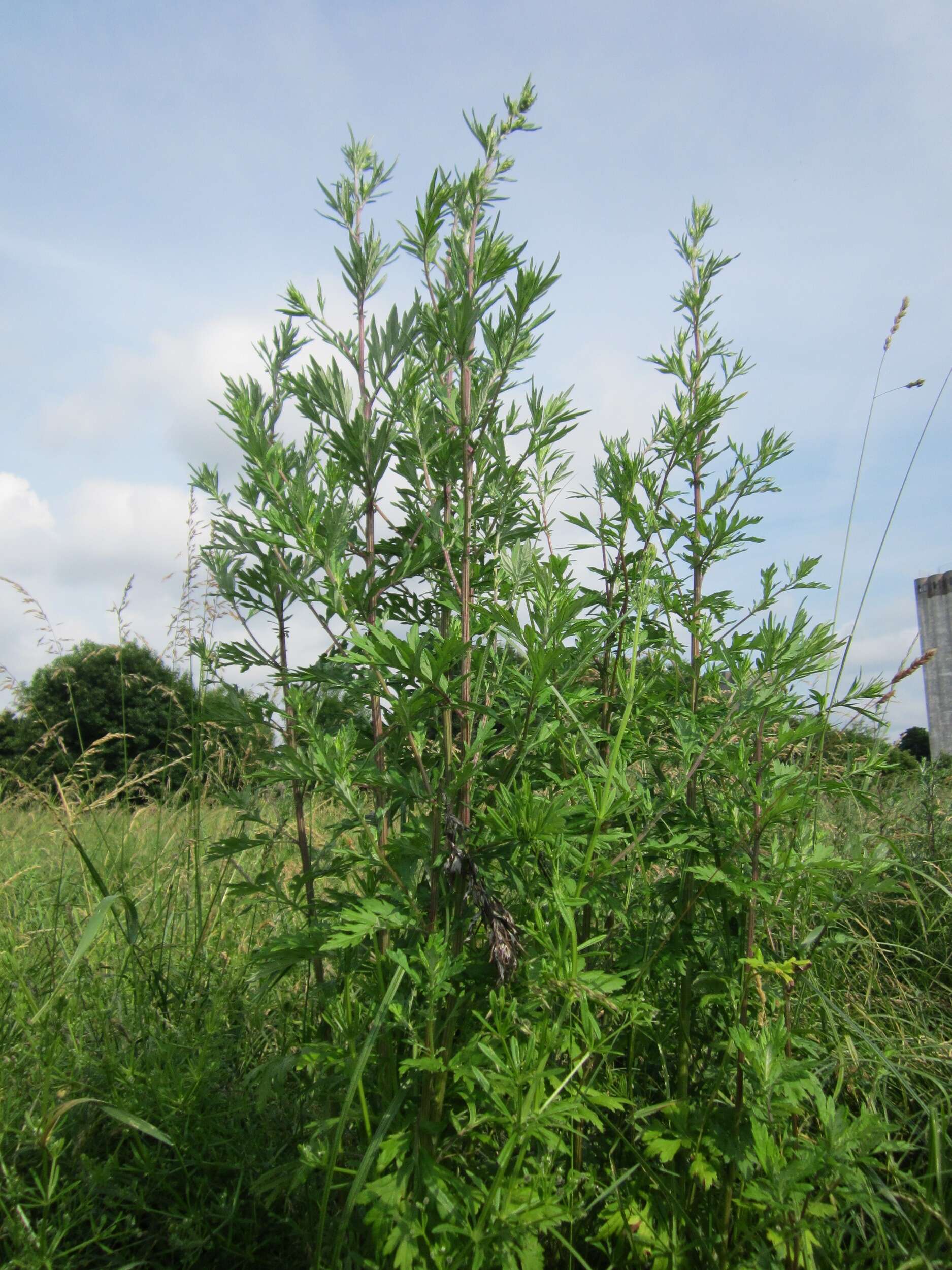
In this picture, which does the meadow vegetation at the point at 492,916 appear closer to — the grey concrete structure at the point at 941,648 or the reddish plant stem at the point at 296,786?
the reddish plant stem at the point at 296,786

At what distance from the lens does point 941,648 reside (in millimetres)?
19266

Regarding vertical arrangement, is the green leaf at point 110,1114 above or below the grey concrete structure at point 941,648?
below

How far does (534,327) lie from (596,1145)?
1843 millimetres

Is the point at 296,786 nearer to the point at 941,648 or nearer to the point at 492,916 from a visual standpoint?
the point at 492,916

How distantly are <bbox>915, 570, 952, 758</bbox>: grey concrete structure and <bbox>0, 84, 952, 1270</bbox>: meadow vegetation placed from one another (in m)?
19.6

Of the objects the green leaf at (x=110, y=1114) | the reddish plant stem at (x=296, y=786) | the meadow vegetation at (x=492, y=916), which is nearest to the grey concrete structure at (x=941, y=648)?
the meadow vegetation at (x=492, y=916)

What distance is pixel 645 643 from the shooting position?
6.73 ft

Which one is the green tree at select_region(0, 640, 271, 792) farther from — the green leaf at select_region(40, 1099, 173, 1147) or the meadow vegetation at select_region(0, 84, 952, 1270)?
the green leaf at select_region(40, 1099, 173, 1147)

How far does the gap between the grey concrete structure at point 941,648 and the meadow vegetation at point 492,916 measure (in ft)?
64.4

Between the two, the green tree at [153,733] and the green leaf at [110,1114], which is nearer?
the green leaf at [110,1114]

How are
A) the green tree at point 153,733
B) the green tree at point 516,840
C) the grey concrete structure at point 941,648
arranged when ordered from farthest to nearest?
the grey concrete structure at point 941,648, the green tree at point 153,733, the green tree at point 516,840

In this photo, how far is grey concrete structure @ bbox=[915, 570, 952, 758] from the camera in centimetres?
1928

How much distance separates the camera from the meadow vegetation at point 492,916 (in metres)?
1.42

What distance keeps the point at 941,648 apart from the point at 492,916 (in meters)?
21.3
